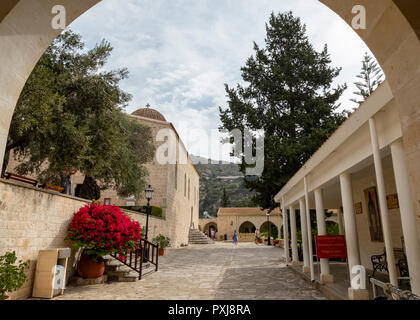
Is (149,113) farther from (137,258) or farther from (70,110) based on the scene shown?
(137,258)

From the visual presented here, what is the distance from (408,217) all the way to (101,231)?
6462 millimetres

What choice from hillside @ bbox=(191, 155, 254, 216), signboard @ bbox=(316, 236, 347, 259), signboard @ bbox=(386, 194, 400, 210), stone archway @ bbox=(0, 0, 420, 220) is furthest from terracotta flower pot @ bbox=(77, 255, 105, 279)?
hillside @ bbox=(191, 155, 254, 216)

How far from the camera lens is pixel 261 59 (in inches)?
779

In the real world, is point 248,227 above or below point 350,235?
above

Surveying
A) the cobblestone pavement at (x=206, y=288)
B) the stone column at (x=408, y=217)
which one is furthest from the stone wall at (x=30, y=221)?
the stone column at (x=408, y=217)

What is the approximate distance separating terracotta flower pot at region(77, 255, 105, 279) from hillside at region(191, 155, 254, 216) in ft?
170

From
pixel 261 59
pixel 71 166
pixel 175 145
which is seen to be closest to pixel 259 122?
pixel 261 59

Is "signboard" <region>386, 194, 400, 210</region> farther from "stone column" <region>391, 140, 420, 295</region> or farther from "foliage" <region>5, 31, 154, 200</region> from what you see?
"foliage" <region>5, 31, 154, 200</region>

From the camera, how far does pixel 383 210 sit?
383cm

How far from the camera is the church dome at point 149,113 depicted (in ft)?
89.5

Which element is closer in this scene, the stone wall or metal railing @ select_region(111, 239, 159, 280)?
the stone wall

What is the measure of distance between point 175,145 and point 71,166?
15.9 m

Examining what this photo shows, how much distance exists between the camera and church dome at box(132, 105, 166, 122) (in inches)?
1073

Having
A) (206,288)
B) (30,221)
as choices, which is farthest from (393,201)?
(30,221)
